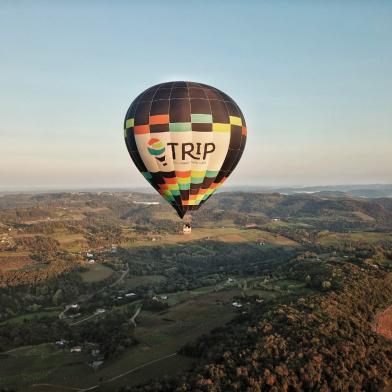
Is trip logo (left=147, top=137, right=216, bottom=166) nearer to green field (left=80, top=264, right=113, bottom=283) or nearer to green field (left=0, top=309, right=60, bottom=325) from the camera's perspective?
green field (left=0, top=309, right=60, bottom=325)

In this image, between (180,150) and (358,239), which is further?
(358,239)

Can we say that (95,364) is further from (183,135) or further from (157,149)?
(183,135)

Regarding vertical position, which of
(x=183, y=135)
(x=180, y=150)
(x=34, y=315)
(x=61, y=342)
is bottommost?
(x=34, y=315)

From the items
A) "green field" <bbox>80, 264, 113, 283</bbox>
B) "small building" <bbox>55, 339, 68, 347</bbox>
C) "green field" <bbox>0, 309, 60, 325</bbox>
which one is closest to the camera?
"small building" <bbox>55, 339, 68, 347</bbox>

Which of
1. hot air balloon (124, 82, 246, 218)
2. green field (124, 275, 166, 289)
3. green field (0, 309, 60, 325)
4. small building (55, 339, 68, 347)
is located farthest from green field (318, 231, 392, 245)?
hot air balloon (124, 82, 246, 218)

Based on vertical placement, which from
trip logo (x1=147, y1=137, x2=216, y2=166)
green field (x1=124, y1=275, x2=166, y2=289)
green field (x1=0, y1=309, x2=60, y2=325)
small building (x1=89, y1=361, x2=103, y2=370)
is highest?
trip logo (x1=147, y1=137, x2=216, y2=166)

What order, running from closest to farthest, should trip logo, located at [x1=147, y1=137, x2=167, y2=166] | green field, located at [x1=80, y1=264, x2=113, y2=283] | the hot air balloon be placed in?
the hot air balloon < trip logo, located at [x1=147, y1=137, x2=167, y2=166] < green field, located at [x1=80, y1=264, x2=113, y2=283]

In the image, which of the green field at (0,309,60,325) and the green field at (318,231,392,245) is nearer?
the green field at (0,309,60,325)

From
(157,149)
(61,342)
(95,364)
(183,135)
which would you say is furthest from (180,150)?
(61,342)
